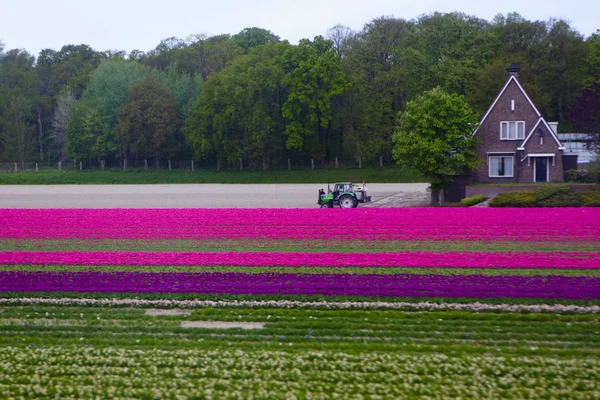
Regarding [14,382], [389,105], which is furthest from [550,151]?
[14,382]

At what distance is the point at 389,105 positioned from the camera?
84.7 meters

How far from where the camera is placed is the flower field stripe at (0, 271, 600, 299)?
1574cm

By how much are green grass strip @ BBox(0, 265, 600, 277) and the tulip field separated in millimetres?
93

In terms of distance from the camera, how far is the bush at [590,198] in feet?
121

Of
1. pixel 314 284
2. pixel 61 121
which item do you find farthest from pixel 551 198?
pixel 61 121

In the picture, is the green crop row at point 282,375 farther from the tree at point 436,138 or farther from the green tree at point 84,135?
the green tree at point 84,135

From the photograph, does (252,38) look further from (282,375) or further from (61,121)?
(282,375)

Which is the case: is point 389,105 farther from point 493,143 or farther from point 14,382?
point 14,382

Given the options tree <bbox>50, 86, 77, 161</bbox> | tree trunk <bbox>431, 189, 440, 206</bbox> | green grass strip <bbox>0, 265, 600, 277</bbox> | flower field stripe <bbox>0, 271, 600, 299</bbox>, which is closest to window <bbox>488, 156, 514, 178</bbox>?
tree trunk <bbox>431, 189, 440, 206</bbox>

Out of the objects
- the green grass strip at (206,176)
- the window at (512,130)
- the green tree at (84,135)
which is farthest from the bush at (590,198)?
the green tree at (84,135)

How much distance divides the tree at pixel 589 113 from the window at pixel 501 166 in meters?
6.23

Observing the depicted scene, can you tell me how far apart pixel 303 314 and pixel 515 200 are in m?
27.8

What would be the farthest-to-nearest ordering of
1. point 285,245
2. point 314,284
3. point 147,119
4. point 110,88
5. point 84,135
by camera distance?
point 110,88
point 84,135
point 147,119
point 285,245
point 314,284

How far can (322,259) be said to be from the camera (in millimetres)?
20500
